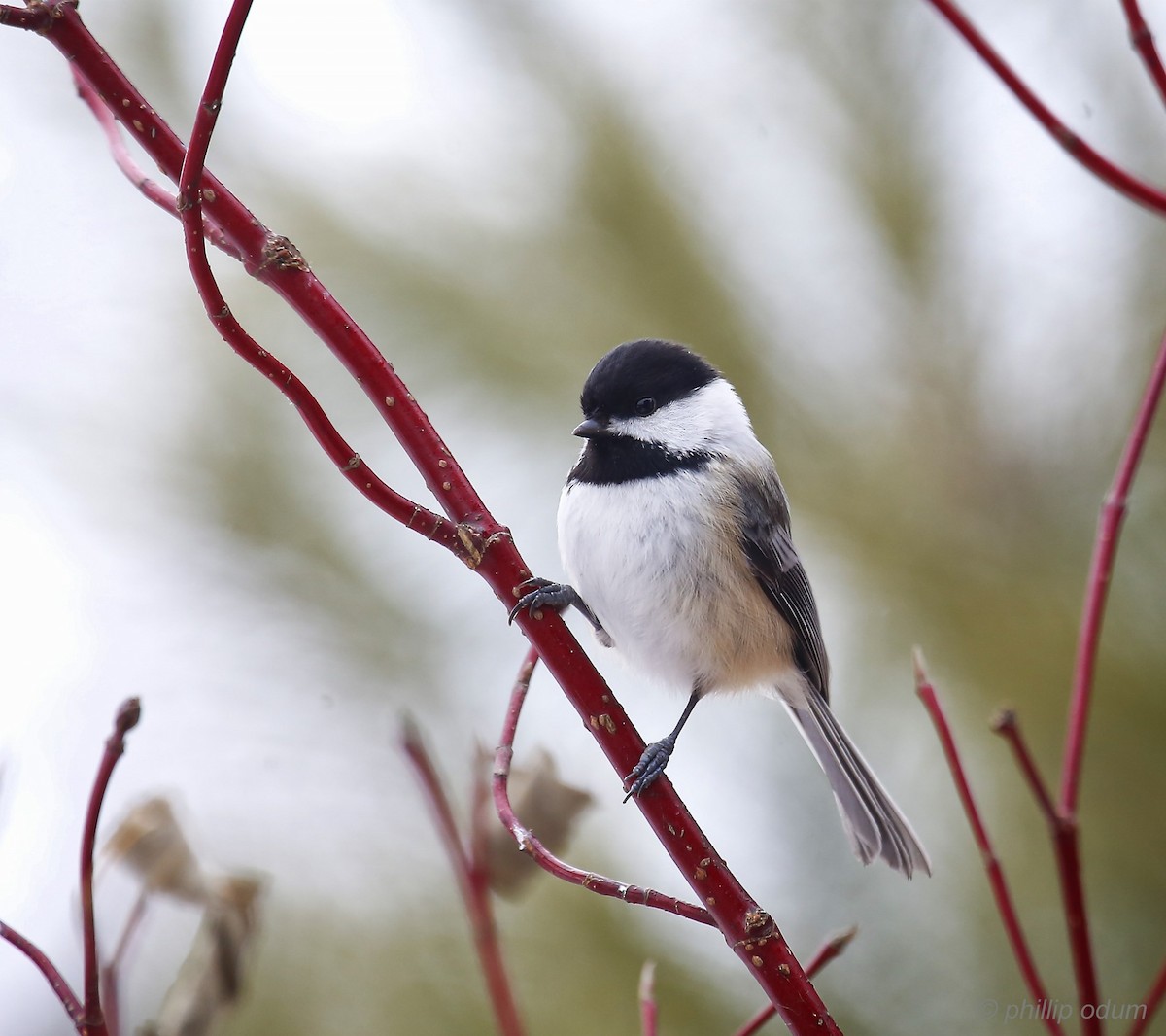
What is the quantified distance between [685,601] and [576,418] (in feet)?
1.87

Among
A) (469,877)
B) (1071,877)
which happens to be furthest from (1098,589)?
(469,877)

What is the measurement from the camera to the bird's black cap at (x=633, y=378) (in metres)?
1.42

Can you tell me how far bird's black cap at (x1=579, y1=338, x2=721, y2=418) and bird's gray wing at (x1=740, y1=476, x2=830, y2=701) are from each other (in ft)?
0.56

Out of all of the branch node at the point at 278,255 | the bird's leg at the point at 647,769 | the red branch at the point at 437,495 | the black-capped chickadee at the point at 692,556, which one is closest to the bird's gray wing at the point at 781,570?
the black-capped chickadee at the point at 692,556

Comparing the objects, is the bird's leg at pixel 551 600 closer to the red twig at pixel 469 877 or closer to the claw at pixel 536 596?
the claw at pixel 536 596

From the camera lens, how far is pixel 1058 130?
754mm

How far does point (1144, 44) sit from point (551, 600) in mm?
729

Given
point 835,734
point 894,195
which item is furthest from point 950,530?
point 894,195

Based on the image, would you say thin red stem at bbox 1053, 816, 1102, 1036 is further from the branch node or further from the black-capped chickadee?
the branch node

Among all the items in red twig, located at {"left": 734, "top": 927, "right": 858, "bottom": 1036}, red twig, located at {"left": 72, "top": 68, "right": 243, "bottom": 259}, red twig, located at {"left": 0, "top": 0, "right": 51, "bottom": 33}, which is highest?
red twig, located at {"left": 0, "top": 0, "right": 51, "bottom": 33}

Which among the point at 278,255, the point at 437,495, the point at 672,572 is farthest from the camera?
the point at 672,572

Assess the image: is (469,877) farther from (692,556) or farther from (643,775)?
(692,556)

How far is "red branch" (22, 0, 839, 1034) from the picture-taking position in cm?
76

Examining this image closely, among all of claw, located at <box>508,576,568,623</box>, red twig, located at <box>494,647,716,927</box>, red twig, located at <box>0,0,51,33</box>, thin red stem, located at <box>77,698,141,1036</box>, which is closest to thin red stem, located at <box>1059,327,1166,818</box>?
red twig, located at <box>494,647,716,927</box>
